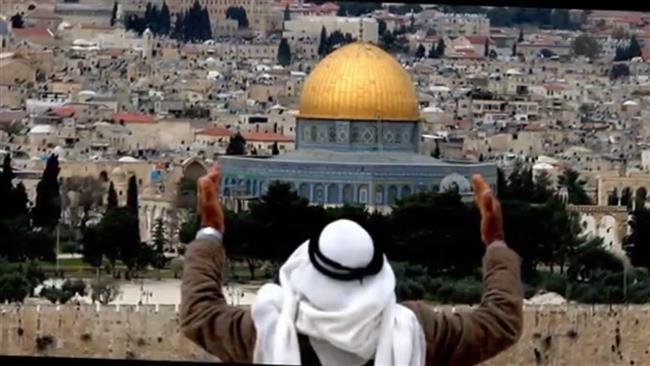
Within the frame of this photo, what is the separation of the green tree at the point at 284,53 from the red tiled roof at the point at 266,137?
299 centimetres

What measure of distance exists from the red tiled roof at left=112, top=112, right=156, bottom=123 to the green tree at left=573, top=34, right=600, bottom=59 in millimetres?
4137

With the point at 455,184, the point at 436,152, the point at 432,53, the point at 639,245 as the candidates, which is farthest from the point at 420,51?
the point at 639,245

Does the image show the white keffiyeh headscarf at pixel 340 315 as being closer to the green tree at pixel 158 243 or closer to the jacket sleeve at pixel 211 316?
the jacket sleeve at pixel 211 316

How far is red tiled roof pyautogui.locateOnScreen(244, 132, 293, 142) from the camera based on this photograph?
24422mm

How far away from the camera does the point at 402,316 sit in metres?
1.97

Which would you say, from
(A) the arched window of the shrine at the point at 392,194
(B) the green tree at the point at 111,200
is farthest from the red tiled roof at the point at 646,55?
(B) the green tree at the point at 111,200

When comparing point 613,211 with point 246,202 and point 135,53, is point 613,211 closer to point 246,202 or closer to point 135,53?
point 246,202

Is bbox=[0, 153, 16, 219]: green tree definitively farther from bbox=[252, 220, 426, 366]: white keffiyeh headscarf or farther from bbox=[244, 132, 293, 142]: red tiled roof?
bbox=[252, 220, 426, 366]: white keffiyeh headscarf

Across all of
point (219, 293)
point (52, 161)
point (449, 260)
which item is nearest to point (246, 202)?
point (52, 161)

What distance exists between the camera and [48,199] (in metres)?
18.1

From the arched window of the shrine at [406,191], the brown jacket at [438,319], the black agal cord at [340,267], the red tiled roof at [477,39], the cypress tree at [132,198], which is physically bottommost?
the arched window of the shrine at [406,191]

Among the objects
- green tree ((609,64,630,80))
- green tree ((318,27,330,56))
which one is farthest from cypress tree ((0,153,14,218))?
green tree ((318,27,330,56))

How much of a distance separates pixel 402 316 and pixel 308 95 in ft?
68.5

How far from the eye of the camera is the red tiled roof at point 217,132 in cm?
2467
